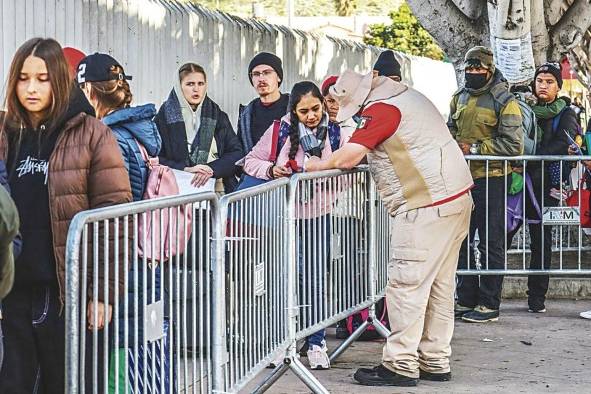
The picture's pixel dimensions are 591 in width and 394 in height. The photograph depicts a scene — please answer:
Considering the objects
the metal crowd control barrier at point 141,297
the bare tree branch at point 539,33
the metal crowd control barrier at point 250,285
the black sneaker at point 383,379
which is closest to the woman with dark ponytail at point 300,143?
the black sneaker at point 383,379

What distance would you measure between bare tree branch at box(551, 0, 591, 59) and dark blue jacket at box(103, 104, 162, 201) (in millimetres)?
8070

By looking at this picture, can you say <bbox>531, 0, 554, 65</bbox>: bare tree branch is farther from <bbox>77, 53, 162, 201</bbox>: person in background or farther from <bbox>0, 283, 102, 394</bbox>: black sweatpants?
<bbox>0, 283, 102, 394</bbox>: black sweatpants

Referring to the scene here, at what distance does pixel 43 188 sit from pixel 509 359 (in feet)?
14.6

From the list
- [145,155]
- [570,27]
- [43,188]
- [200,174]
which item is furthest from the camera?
[570,27]

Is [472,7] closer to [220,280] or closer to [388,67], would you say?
[388,67]

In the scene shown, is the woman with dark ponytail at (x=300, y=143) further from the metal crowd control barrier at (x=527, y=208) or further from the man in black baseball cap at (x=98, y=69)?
the man in black baseball cap at (x=98, y=69)

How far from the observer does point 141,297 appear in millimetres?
4605

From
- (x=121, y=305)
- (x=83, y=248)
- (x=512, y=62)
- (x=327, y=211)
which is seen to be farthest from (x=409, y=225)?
(x=512, y=62)

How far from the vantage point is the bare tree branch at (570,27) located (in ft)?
42.4

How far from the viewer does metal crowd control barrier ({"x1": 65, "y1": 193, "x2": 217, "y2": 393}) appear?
4.12m

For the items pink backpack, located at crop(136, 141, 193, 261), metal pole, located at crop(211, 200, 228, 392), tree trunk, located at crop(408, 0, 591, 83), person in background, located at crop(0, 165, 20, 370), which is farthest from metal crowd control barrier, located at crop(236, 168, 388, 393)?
tree trunk, located at crop(408, 0, 591, 83)

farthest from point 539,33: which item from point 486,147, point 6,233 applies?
point 6,233

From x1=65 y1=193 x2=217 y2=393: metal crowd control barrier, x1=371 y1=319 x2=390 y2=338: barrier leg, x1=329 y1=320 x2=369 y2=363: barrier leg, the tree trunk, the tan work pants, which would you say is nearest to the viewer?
x1=65 y1=193 x2=217 y2=393: metal crowd control barrier

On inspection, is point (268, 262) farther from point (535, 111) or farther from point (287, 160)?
point (535, 111)
